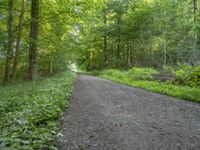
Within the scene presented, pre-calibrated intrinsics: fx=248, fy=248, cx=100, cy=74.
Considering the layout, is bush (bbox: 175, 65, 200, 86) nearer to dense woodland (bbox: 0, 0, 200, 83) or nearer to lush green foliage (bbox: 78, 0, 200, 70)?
dense woodland (bbox: 0, 0, 200, 83)

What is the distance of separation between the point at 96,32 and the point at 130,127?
2843 centimetres

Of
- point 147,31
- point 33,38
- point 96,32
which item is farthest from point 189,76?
point 96,32

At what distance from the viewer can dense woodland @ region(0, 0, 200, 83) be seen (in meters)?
13.0

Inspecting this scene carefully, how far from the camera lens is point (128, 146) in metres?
3.81

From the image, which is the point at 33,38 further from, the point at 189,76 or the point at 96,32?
the point at 96,32

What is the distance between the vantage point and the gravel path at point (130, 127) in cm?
389

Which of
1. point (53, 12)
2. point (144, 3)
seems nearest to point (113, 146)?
point (53, 12)

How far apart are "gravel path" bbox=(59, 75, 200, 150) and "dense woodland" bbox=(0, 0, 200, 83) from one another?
7.08 meters

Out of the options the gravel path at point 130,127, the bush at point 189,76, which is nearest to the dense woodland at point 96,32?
the bush at point 189,76

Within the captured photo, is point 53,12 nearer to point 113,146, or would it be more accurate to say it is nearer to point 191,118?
point 191,118

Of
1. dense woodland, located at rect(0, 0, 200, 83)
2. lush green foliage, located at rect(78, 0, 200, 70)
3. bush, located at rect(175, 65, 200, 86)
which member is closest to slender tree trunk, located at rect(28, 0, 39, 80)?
dense woodland, located at rect(0, 0, 200, 83)

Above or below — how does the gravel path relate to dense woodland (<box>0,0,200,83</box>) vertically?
below

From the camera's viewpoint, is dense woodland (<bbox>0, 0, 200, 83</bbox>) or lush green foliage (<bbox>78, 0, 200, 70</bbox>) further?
lush green foliage (<bbox>78, 0, 200, 70</bbox>)

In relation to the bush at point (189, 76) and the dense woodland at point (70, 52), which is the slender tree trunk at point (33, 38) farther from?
the bush at point (189, 76)
